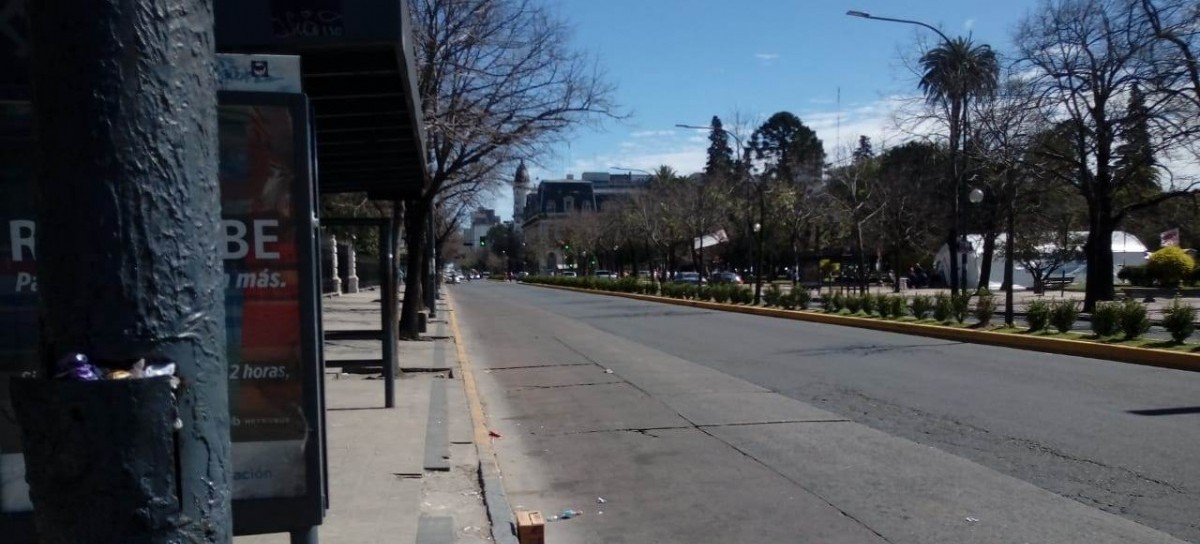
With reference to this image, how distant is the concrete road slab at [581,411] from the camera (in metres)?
11.5

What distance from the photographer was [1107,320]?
18.8 meters

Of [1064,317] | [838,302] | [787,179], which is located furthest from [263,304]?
[787,179]

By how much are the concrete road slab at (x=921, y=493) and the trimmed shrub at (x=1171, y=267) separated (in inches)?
1781

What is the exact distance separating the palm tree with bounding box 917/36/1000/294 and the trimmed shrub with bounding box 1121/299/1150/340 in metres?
9.03

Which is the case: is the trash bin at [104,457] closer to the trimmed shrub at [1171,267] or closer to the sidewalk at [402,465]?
the sidewalk at [402,465]

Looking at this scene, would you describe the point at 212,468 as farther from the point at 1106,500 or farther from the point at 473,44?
the point at 473,44

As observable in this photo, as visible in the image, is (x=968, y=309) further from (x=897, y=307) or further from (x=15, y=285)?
(x=15, y=285)

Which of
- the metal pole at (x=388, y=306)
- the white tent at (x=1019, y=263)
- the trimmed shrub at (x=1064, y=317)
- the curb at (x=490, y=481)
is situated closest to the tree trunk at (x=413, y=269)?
the curb at (x=490, y=481)

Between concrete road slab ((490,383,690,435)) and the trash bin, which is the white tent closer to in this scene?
concrete road slab ((490,383,690,435))

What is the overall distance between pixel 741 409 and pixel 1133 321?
31.6ft

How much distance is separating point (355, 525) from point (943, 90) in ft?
99.8

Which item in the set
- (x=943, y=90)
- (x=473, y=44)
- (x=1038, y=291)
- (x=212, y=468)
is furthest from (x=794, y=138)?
(x=212, y=468)

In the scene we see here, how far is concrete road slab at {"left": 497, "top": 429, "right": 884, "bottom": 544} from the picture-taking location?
6.95 metres

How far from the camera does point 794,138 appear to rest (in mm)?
98812
